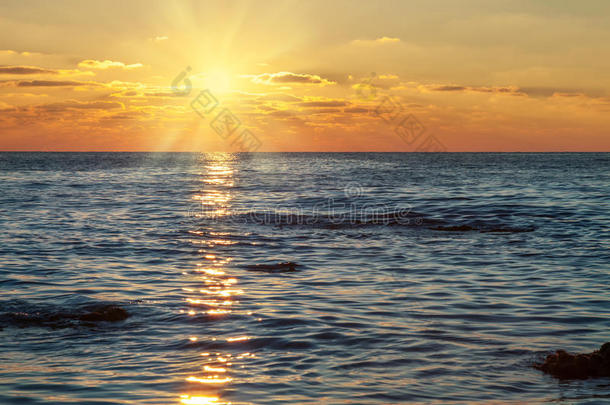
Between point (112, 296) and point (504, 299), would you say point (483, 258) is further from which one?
point (112, 296)

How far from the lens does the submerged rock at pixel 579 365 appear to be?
7199mm

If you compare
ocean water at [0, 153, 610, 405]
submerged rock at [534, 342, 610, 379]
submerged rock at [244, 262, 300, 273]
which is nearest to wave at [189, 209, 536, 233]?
ocean water at [0, 153, 610, 405]

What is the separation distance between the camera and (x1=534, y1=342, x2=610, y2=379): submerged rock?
7.20m

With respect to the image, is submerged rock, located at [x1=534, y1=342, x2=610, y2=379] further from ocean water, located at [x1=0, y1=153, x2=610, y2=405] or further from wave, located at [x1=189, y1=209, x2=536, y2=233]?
wave, located at [x1=189, y1=209, x2=536, y2=233]

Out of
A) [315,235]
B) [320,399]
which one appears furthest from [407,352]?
[315,235]

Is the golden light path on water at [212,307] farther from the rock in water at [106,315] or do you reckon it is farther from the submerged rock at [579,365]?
the submerged rock at [579,365]

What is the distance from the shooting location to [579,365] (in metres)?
7.29

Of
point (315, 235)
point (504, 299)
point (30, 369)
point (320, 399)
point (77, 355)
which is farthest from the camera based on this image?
point (315, 235)

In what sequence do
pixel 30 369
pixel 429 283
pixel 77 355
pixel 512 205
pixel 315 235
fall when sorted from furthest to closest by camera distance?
pixel 512 205 → pixel 315 235 → pixel 429 283 → pixel 77 355 → pixel 30 369

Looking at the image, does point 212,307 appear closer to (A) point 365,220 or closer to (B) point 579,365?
(B) point 579,365

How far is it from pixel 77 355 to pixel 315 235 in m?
14.0

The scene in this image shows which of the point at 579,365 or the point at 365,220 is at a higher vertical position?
the point at 365,220

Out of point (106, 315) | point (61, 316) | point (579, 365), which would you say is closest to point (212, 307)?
point (106, 315)

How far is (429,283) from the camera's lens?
1291 centimetres
